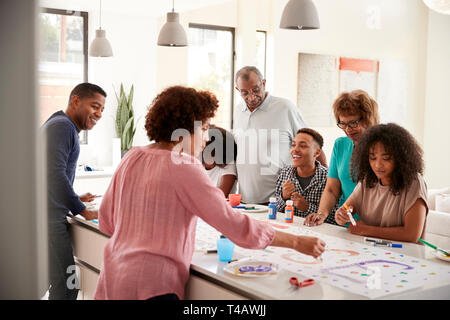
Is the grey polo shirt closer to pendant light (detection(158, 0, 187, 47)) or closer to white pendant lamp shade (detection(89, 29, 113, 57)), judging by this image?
pendant light (detection(158, 0, 187, 47))

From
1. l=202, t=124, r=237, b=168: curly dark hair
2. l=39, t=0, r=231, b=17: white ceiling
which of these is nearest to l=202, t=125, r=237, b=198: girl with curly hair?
l=202, t=124, r=237, b=168: curly dark hair

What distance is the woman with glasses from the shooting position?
2.55 metres

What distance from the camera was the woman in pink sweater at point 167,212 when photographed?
4.96ft

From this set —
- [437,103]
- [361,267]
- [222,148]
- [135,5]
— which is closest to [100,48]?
[135,5]

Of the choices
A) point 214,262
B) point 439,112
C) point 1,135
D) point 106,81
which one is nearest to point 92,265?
point 214,262

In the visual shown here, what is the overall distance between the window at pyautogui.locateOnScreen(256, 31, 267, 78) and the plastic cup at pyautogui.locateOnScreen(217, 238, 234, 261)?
190 inches

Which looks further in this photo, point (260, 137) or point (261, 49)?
point (261, 49)

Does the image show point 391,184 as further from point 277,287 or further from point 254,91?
point 254,91

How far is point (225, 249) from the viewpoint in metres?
1.80

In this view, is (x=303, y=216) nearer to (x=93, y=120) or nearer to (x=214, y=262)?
(x=214, y=262)

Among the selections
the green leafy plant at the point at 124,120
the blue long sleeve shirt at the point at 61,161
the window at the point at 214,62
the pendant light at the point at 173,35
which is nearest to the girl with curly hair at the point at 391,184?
the blue long sleeve shirt at the point at 61,161

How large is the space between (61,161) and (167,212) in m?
1.15

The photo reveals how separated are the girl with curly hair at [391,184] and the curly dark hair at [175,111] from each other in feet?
3.09

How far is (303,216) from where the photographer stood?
2836 mm
